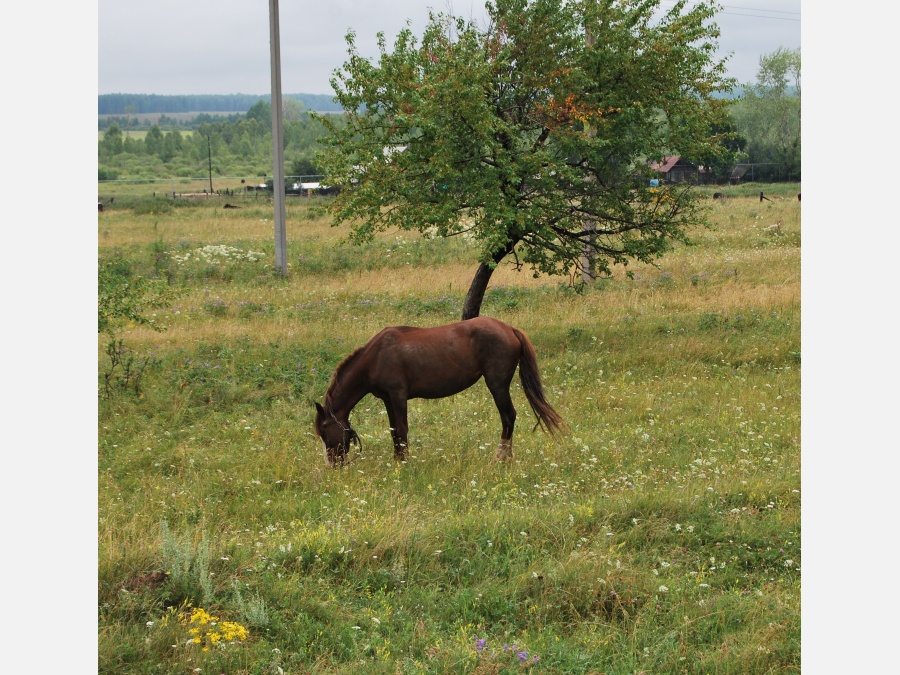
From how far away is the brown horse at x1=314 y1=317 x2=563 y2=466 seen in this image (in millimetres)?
9914

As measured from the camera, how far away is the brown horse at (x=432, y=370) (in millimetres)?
9914

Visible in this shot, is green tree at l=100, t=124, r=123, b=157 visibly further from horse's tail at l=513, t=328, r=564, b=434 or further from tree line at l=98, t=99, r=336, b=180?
horse's tail at l=513, t=328, r=564, b=434

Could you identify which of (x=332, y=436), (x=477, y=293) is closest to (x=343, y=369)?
(x=332, y=436)

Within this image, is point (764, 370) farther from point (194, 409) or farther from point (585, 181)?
point (194, 409)

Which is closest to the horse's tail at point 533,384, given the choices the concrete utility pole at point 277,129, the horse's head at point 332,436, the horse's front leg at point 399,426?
the horse's front leg at point 399,426

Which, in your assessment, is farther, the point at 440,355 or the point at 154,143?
the point at 154,143

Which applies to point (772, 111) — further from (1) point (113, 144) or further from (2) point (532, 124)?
(1) point (113, 144)

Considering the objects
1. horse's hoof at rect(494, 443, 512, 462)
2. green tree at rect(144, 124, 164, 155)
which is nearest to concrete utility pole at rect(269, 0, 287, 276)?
horse's hoof at rect(494, 443, 512, 462)

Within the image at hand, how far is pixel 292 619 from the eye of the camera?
5789 millimetres

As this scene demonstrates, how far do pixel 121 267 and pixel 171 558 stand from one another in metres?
21.9

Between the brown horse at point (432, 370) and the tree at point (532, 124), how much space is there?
498 centimetres

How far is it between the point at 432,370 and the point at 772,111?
252 ft

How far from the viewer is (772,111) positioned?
254ft

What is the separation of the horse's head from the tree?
6.15m
